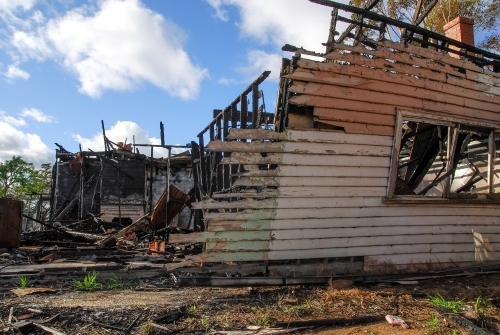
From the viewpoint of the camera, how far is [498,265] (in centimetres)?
670

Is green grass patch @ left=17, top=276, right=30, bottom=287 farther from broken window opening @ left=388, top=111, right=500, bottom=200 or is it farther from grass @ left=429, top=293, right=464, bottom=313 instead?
broken window opening @ left=388, top=111, right=500, bottom=200

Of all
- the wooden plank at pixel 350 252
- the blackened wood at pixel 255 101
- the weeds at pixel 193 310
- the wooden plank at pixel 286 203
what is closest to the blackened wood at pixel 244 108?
the blackened wood at pixel 255 101

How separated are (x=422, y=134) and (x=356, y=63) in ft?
11.8

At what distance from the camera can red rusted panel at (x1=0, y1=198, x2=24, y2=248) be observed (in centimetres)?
800

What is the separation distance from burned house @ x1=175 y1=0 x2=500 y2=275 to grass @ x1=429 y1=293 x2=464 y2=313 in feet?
3.76

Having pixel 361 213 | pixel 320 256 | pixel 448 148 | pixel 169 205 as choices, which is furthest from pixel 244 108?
pixel 169 205

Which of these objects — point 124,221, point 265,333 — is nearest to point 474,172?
point 265,333

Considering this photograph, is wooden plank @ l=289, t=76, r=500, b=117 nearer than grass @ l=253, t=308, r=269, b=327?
No

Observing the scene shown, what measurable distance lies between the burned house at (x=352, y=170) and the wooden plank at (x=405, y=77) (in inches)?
0.7

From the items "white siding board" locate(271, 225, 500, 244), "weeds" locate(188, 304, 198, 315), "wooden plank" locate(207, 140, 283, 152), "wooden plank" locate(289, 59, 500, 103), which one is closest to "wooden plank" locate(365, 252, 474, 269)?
"white siding board" locate(271, 225, 500, 244)

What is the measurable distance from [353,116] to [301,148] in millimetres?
1019

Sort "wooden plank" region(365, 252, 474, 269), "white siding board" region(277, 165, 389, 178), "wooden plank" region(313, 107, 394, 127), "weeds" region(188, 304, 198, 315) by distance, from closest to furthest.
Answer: "weeds" region(188, 304, 198, 315) < "white siding board" region(277, 165, 389, 178) < "wooden plank" region(313, 107, 394, 127) < "wooden plank" region(365, 252, 474, 269)

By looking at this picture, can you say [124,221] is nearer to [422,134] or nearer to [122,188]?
[122,188]

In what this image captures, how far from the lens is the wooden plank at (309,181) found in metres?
5.21
